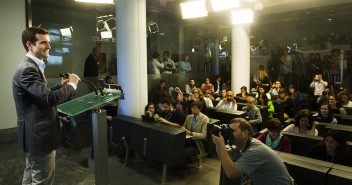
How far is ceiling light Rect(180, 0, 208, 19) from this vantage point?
6188 mm

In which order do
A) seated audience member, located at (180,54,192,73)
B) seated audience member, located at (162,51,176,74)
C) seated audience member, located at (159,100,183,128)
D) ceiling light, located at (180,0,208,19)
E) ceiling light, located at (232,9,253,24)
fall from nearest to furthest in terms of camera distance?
seated audience member, located at (159,100,183,128) → ceiling light, located at (180,0,208,19) → ceiling light, located at (232,9,253,24) → seated audience member, located at (162,51,176,74) → seated audience member, located at (180,54,192,73)

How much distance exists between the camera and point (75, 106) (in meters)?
1.89

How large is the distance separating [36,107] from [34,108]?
1 cm

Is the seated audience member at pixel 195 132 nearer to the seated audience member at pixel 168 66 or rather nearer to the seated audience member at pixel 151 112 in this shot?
the seated audience member at pixel 151 112

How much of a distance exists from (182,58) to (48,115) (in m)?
9.55

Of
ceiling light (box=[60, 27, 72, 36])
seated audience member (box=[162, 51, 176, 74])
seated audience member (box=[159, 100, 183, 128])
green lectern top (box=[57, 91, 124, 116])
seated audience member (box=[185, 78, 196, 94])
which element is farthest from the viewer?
seated audience member (box=[162, 51, 176, 74])

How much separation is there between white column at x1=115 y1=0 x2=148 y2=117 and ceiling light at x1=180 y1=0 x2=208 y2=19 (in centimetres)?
109

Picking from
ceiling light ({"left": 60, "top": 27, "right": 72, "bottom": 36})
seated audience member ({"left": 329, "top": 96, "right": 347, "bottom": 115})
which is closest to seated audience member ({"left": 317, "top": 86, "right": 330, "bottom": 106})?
seated audience member ({"left": 329, "top": 96, "right": 347, "bottom": 115})

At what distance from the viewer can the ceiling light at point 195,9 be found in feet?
20.3

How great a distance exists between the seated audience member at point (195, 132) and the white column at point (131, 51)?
1.29 metres

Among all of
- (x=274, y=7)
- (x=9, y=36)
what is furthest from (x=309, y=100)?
(x=9, y=36)

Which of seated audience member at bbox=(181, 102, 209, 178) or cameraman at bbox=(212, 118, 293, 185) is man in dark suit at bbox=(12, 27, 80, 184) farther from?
seated audience member at bbox=(181, 102, 209, 178)

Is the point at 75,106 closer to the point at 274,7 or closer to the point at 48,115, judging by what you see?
the point at 48,115

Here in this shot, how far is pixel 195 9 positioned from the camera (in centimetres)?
629
